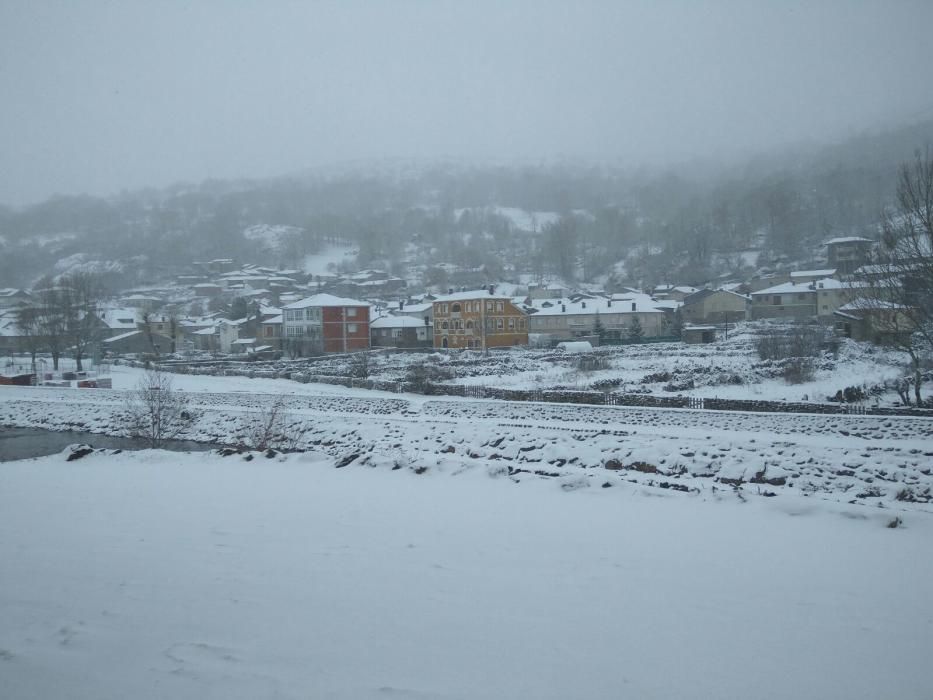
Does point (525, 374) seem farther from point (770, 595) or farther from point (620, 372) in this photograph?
point (770, 595)

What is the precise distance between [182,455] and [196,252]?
6740 inches

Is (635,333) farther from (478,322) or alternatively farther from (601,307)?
(478,322)

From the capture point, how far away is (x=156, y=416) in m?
19.5

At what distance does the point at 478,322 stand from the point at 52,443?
41.1 metres

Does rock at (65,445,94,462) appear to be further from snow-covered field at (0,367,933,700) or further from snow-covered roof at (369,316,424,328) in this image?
snow-covered roof at (369,316,424,328)

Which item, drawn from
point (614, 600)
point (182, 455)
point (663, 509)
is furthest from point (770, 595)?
point (182, 455)

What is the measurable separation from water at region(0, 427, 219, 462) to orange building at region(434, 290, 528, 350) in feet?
125

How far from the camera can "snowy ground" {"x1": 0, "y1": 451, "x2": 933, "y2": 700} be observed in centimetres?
362

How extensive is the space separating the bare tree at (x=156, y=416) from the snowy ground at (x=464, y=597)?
12945 mm

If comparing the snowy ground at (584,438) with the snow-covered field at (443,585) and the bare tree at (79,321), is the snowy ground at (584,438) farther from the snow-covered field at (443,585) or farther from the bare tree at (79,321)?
the bare tree at (79,321)

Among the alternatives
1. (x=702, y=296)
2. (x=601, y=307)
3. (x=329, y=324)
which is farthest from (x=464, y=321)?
(x=702, y=296)

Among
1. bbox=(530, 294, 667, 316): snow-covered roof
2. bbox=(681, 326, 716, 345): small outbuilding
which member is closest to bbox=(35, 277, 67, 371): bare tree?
bbox=(530, 294, 667, 316): snow-covered roof

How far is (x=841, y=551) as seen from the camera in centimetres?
559

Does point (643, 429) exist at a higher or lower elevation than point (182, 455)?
lower
